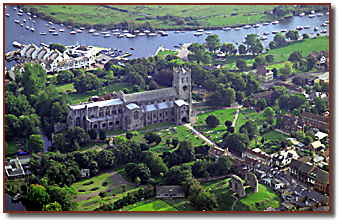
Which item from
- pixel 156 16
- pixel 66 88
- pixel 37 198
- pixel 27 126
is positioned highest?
pixel 156 16

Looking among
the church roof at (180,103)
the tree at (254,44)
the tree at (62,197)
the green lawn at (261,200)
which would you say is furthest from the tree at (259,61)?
the tree at (62,197)

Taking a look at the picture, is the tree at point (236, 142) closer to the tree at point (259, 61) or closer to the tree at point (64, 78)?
the tree at point (64, 78)

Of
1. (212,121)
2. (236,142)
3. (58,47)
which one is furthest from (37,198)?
(58,47)

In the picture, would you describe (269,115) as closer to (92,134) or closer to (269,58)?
(269,58)

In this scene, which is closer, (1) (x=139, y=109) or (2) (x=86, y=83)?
(1) (x=139, y=109)

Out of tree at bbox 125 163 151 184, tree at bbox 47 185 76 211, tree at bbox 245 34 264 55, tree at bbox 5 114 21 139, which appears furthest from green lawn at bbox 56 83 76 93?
tree at bbox 245 34 264 55

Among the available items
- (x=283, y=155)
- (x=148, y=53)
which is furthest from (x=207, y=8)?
(x=283, y=155)

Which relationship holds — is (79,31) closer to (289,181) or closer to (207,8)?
(207,8)
